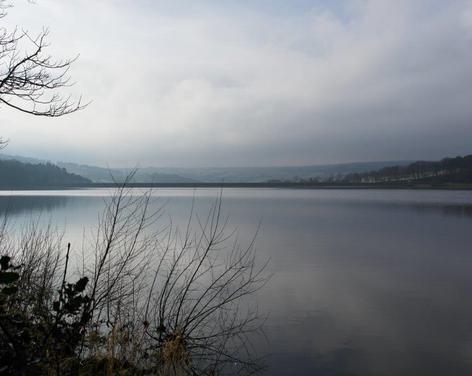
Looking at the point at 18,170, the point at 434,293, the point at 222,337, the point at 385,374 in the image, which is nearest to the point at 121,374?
the point at 222,337

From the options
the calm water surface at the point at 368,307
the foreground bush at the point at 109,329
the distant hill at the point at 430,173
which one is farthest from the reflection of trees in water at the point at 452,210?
the distant hill at the point at 430,173

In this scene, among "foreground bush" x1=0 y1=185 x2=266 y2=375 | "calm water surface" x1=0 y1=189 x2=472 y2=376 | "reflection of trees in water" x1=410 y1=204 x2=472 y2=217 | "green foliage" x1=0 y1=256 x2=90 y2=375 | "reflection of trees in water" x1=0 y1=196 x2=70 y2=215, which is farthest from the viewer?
"reflection of trees in water" x1=410 y1=204 x2=472 y2=217

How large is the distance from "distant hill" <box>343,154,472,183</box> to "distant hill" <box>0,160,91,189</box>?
9441 centimetres

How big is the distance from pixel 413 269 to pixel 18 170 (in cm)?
11695

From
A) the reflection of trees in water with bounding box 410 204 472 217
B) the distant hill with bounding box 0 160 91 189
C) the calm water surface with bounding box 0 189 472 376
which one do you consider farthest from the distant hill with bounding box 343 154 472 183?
the calm water surface with bounding box 0 189 472 376

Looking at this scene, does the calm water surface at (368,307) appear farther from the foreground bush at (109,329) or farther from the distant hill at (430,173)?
the distant hill at (430,173)

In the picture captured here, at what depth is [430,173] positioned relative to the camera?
129 metres

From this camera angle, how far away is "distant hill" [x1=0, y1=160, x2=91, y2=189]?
104375 mm

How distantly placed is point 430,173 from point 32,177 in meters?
115

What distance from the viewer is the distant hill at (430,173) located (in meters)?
108

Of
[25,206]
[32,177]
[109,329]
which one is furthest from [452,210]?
[32,177]

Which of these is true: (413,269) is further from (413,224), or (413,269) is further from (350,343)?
(413,224)

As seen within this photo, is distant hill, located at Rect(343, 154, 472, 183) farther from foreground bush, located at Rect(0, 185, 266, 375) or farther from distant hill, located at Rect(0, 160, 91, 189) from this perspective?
foreground bush, located at Rect(0, 185, 266, 375)

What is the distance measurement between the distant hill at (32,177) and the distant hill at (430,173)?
94408 millimetres
